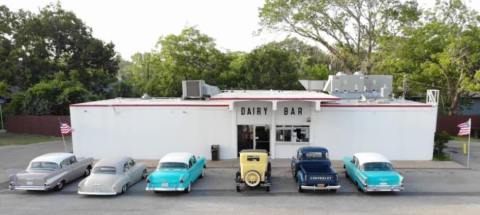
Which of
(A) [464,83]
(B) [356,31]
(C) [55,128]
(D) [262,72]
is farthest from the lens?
(B) [356,31]

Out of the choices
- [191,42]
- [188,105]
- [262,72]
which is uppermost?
[191,42]

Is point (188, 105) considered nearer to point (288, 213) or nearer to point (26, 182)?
point (26, 182)

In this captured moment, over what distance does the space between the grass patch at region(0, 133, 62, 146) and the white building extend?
11.1 m

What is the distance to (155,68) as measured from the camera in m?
41.1

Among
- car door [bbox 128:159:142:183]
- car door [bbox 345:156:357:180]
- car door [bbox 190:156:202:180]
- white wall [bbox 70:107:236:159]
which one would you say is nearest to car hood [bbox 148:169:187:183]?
car door [bbox 190:156:202:180]

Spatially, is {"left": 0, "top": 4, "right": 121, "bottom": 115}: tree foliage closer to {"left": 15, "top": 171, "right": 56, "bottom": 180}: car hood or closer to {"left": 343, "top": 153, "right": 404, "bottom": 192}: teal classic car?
{"left": 15, "top": 171, "right": 56, "bottom": 180}: car hood

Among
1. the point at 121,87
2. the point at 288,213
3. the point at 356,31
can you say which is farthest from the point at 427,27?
the point at 121,87

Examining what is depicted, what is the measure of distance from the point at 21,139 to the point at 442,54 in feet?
121

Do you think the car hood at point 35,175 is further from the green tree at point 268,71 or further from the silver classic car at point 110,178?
the green tree at point 268,71

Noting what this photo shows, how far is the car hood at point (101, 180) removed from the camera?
1446 centimetres

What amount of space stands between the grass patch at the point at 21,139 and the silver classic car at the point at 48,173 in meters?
15.7

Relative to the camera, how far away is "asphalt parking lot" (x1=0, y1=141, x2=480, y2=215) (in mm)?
12992

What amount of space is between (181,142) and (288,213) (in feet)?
A: 34.6

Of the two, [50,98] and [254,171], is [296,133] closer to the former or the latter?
[254,171]
